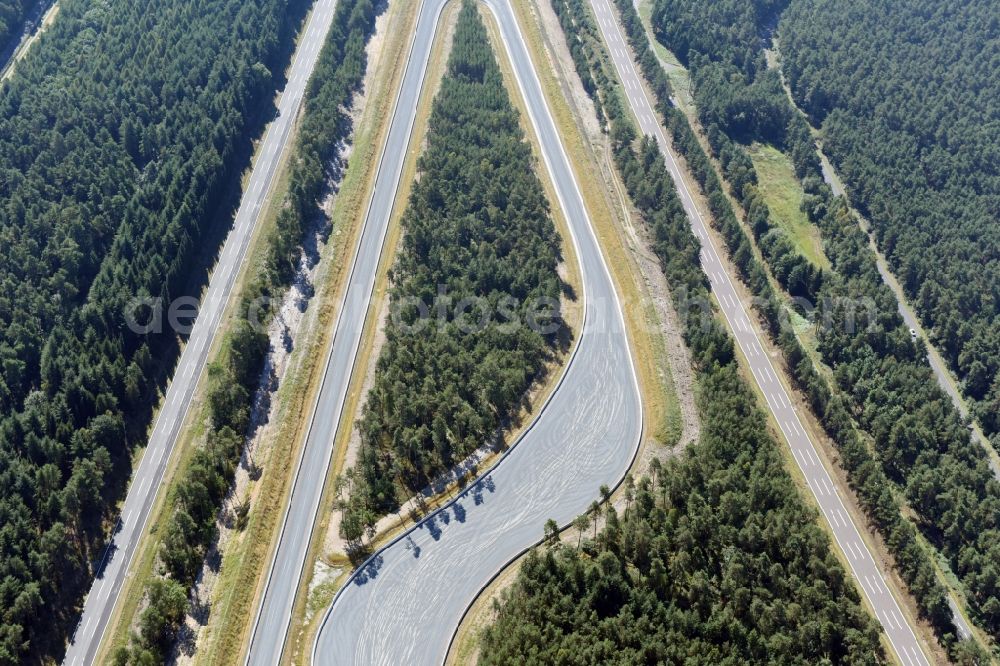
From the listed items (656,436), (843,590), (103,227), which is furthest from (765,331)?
(103,227)

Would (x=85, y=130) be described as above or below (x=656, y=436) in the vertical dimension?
above

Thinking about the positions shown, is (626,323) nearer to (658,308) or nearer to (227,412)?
(658,308)

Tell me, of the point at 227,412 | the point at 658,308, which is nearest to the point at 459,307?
the point at 658,308

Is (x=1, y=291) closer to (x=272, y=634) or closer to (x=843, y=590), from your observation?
(x=272, y=634)

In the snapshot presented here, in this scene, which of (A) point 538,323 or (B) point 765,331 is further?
(B) point 765,331

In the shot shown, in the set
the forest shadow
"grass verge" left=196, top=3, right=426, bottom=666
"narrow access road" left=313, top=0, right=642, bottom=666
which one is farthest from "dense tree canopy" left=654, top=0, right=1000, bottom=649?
"grass verge" left=196, top=3, right=426, bottom=666

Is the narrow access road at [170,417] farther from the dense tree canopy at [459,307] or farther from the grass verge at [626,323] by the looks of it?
the grass verge at [626,323]

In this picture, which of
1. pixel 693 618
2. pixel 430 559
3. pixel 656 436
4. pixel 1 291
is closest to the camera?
pixel 693 618
